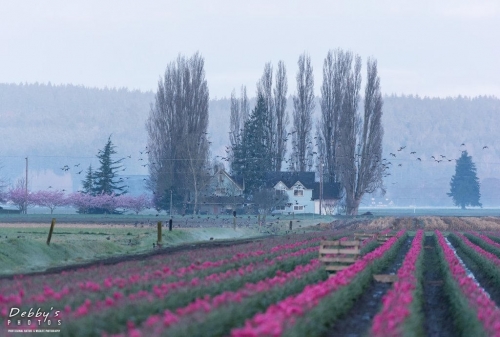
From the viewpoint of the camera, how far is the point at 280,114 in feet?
325

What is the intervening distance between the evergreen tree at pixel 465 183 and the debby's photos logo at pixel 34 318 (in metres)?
152

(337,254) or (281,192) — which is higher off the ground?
(281,192)

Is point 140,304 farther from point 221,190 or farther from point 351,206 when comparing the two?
point 221,190

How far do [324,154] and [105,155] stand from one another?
22207mm

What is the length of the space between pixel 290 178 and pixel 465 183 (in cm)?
6574

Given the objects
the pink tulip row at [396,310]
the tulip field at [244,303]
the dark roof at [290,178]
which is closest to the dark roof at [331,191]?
the dark roof at [290,178]

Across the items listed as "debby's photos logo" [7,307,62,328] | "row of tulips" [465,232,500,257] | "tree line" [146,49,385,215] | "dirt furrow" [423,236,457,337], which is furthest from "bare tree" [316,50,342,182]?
"debby's photos logo" [7,307,62,328]

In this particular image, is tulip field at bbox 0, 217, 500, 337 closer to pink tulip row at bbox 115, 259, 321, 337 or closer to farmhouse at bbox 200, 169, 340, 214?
pink tulip row at bbox 115, 259, 321, 337

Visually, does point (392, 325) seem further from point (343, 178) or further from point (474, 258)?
point (343, 178)

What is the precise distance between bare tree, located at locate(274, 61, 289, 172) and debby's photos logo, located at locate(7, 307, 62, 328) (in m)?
83.1

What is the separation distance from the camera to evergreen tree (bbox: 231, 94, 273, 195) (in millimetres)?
97375

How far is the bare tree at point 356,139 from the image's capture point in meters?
92.2

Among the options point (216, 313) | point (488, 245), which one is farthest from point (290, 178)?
point (216, 313)

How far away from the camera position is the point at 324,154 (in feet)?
318
